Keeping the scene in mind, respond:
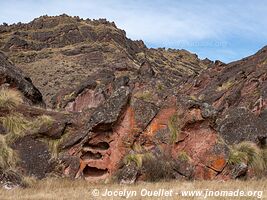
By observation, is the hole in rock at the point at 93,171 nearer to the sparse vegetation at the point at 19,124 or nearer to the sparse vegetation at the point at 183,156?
the sparse vegetation at the point at 19,124

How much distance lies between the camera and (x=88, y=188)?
48.5ft

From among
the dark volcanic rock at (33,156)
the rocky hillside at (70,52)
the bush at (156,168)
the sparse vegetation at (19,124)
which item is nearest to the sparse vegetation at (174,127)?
the bush at (156,168)

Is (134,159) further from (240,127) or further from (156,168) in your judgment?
(240,127)

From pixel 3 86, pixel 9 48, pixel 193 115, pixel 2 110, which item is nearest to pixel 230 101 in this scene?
pixel 193 115

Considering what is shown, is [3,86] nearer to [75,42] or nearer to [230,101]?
[230,101]

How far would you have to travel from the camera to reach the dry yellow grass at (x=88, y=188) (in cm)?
1291

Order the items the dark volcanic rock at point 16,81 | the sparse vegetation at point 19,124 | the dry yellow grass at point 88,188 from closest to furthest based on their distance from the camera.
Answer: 1. the dry yellow grass at point 88,188
2. the sparse vegetation at point 19,124
3. the dark volcanic rock at point 16,81

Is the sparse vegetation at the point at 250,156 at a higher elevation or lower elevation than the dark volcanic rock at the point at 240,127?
lower

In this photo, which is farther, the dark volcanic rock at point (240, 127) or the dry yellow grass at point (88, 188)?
the dark volcanic rock at point (240, 127)

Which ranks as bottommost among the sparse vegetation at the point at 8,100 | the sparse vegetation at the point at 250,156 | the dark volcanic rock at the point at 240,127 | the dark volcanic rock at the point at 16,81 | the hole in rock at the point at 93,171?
the hole in rock at the point at 93,171

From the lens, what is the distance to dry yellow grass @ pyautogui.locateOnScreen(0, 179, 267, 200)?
12.9 m

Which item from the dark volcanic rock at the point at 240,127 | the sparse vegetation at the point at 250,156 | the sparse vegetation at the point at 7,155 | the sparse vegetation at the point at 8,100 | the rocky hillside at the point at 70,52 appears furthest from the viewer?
the rocky hillside at the point at 70,52

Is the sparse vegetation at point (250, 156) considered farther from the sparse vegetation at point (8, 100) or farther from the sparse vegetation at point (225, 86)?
the sparse vegetation at point (225, 86)

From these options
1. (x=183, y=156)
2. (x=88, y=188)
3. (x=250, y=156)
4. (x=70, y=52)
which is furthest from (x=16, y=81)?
(x=70, y=52)
